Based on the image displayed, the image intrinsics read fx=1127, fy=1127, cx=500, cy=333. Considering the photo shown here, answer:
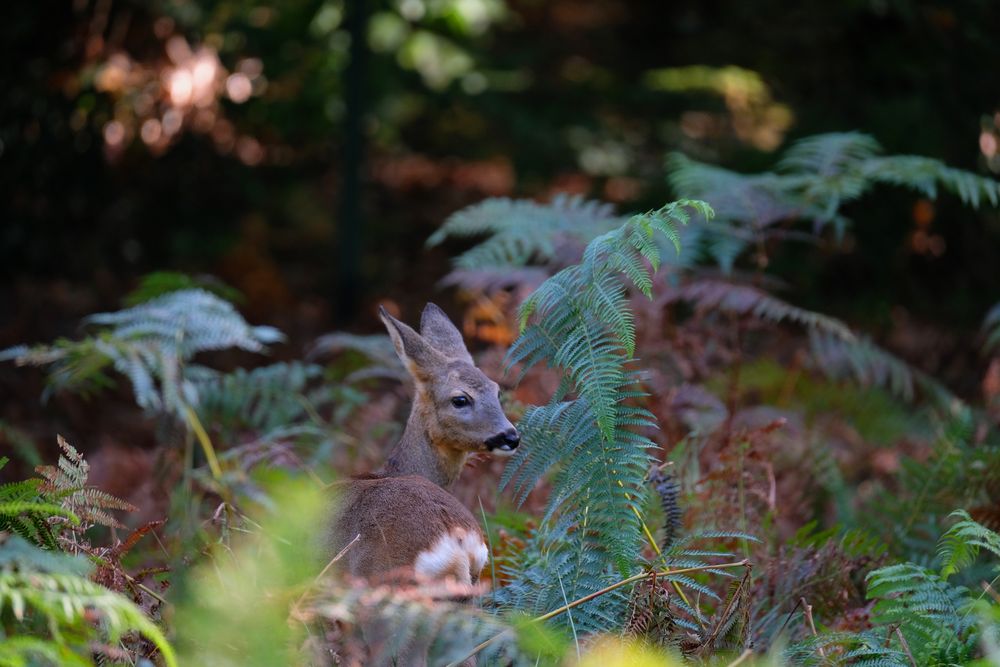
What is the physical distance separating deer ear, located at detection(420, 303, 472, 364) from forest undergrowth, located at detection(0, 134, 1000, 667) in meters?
0.27

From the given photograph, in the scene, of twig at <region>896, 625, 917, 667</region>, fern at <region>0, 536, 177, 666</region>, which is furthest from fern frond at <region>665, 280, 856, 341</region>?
fern at <region>0, 536, 177, 666</region>

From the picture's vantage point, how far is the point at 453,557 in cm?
313

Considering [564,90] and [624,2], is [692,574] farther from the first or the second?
[624,2]

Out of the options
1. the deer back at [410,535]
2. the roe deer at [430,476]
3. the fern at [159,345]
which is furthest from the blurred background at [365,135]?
the deer back at [410,535]

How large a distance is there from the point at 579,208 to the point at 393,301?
3.00 m

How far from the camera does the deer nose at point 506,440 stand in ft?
12.1

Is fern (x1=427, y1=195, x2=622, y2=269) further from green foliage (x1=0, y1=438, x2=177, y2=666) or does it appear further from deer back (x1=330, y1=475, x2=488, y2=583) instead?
green foliage (x1=0, y1=438, x2=177, y2=666)

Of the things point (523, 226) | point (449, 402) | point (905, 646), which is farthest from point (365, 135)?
point (905, 646)

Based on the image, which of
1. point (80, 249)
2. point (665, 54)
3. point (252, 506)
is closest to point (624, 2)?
point (665, 54)

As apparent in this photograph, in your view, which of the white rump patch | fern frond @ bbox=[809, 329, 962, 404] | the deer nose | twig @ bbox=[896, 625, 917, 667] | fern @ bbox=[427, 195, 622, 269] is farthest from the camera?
fern frond @ bbox=[809, 329, 962, 404]

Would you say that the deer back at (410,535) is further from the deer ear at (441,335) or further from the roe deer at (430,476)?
the deer ear at (441,335)

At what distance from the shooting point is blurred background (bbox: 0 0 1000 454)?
24.6 ft

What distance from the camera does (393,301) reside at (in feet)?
28.0

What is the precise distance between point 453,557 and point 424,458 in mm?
863
